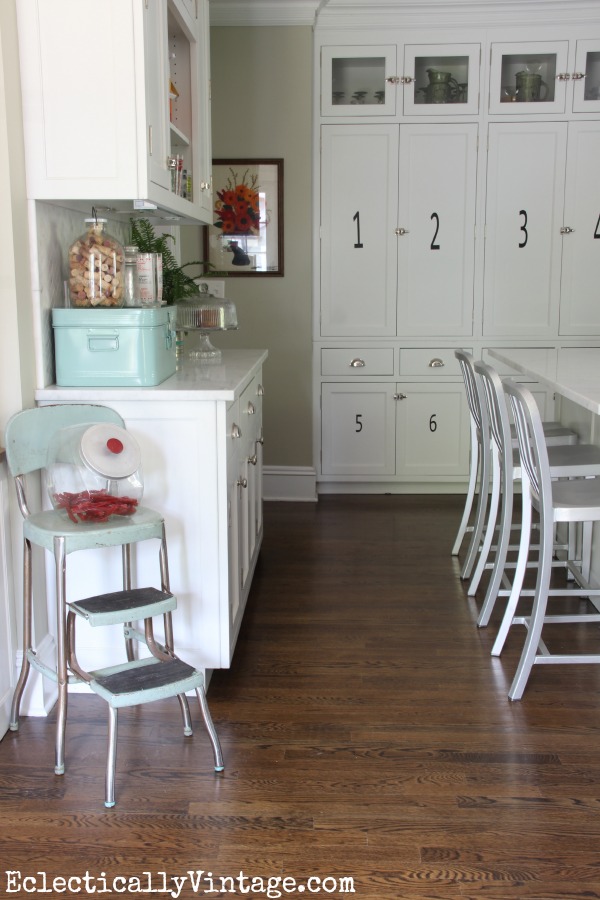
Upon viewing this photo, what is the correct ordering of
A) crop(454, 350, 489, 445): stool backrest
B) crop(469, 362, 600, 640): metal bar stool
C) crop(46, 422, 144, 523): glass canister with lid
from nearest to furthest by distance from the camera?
crop(46, 422, 144, 523): glass canister with lid, crop(469, 362, 600, 640): metal bar stool, crop(454, 350, 489, 445): stool backrest

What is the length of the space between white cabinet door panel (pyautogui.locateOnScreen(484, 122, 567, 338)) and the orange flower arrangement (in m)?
1.29

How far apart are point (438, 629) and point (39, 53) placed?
2236 millimetres

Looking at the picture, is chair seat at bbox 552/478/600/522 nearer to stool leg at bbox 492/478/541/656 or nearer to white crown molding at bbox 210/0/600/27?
stool leg at bbox 492/478/541/656

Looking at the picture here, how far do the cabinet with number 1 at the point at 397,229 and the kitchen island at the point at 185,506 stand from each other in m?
2.40

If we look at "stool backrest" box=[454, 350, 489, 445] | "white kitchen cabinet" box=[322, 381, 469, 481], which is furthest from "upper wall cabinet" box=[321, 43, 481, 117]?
"stool backrest" box=[454, 350, 489, 445]

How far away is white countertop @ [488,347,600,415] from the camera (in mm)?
2662

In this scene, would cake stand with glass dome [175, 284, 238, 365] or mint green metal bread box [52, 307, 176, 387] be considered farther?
cake stand with glass dome [175, 284, 238, 365]

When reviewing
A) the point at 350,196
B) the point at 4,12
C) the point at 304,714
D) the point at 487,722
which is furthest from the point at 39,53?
the point at 350,196

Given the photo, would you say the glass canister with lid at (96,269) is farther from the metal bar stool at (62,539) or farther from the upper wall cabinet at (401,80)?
the upper wall cabinet at (401,80)

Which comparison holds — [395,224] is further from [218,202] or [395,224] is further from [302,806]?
[302,806]

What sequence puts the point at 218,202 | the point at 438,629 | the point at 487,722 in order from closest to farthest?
the point at 487,722 → the point at 438,629 → the point at 218,202

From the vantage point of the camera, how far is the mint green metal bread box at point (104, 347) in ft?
8.58

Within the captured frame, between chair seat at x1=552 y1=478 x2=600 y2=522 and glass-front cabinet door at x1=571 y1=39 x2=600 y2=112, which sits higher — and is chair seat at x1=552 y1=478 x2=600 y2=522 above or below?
below

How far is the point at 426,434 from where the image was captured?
5156 mm
